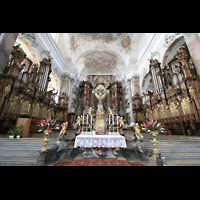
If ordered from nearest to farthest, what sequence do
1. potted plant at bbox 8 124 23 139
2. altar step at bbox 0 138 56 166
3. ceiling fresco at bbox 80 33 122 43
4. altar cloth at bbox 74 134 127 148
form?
altar step at bbox 0 138 56 166 → altar cloth at bbox 74 134 127 148 → potted plant at bbox 8 124 23 139 → ceiling fresco at bbox 80 33 122 43

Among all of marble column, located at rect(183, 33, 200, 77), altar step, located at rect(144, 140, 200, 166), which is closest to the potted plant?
altar step, located at rect(144, 140, 200, 166)

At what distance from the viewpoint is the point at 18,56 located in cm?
594

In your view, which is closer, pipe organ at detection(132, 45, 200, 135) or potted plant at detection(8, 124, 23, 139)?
potted plant at detection(8, 124, 23, 139)

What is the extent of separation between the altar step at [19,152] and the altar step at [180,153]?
412cm

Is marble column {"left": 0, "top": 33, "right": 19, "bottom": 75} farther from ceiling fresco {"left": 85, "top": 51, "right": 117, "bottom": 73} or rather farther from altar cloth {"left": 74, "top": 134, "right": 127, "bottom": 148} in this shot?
ceiling fresco {"left": 85, "top": 51, "right": 117, "bottom": 73}

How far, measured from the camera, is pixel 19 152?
3131 millimetres

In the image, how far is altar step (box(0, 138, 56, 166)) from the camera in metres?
2.53

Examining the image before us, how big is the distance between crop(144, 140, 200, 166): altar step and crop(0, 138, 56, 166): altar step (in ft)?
13.5

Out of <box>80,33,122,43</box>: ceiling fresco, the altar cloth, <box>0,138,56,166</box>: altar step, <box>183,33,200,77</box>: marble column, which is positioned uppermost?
<box>80,33,122,43</box>: ceiling fresco

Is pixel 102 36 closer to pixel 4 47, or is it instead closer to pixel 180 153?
pixel 4 47

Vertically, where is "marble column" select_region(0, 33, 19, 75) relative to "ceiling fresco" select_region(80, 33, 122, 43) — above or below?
below

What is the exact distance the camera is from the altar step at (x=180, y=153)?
8.67 ft

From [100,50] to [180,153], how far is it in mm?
18108

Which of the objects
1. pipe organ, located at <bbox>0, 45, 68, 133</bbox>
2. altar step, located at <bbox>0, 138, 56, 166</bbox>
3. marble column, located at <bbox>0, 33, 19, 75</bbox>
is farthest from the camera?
pipe organ, located at <bbox>0, 45, 68, 133</bbox>
